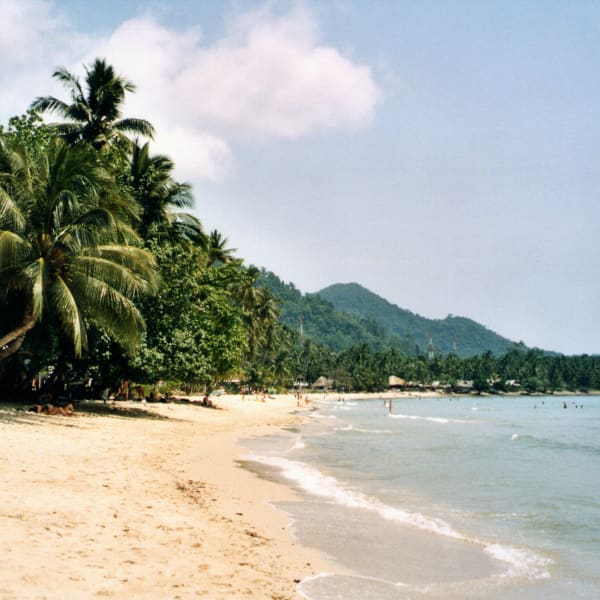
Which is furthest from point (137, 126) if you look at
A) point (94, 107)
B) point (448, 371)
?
point (448, 371)

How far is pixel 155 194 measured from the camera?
2964 centimetres

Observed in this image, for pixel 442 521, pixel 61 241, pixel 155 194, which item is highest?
pixel 155 194

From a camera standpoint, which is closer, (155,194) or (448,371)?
(155,194)

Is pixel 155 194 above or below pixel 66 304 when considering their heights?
above

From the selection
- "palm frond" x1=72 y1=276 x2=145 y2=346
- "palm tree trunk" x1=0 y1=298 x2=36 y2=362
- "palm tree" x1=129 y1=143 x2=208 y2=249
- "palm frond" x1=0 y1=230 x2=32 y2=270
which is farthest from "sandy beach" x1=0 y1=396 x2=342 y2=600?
"palm tree" x1=129 y1=143 x2=208 y2=249

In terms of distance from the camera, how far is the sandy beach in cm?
559

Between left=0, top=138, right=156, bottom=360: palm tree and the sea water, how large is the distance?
24.3 ft

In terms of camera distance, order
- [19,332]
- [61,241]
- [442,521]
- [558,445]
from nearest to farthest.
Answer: [442,521] < [19,332] < [61,241] < [558,445]

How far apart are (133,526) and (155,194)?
24124 mm

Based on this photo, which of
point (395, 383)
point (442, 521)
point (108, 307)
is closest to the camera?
point (442, 521)

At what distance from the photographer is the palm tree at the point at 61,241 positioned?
17.9 meters

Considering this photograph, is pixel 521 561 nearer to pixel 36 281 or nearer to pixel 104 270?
pixel 36 281

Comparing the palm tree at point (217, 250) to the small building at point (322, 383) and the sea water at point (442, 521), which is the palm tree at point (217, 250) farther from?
the small building at point (322, 383)

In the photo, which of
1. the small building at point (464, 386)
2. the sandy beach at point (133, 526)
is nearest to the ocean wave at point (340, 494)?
the sandy beach at point (133, 526)
